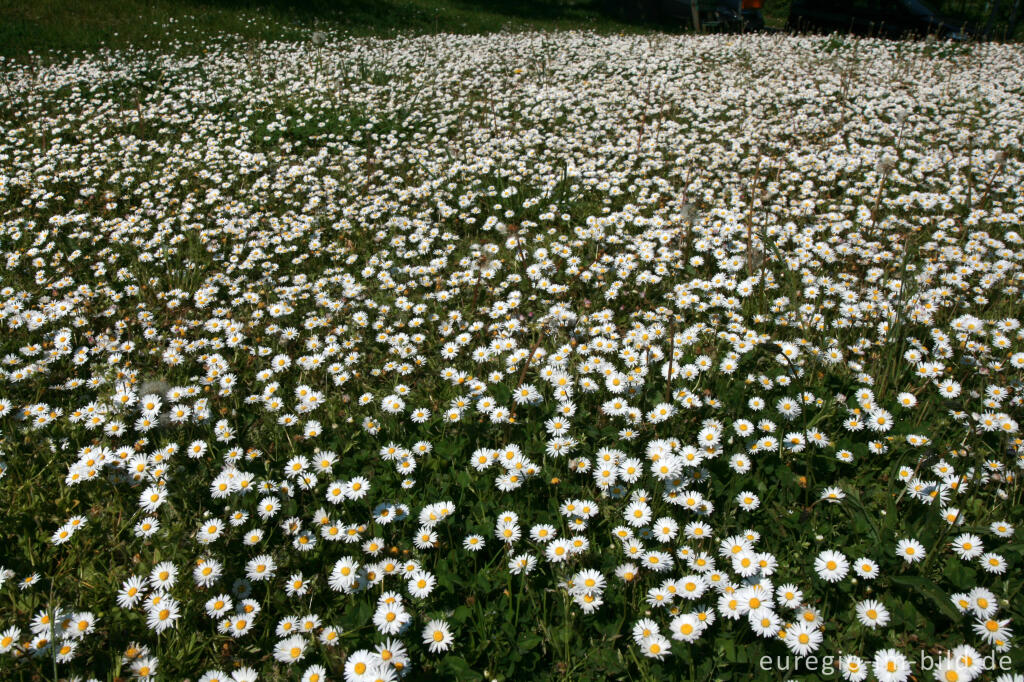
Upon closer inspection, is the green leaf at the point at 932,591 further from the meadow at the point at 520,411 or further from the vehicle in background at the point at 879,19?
the vehicle in background at the point at 879,19

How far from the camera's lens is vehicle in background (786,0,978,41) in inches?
509

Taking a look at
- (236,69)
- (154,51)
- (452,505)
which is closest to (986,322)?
(452,505)

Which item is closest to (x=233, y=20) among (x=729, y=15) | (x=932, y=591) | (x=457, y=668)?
(x=729, y=15)

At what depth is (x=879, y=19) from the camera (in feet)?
45.4

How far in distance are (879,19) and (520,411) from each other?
16090 millimetres

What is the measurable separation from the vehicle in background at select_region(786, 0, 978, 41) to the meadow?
8.01m

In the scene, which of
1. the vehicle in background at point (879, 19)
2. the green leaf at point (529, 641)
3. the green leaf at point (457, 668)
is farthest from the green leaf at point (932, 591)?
the vehicle in background at point (879, 19)

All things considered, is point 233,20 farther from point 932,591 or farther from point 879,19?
point 932,591

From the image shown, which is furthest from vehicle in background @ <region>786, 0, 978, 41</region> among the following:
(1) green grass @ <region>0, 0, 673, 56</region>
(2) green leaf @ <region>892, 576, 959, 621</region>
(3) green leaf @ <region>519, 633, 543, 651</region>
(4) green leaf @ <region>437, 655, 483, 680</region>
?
(4) green leaf @ <region>437, 655, 483, 680</region>

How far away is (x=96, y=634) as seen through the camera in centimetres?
216

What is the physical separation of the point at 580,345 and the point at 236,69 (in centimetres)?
1055

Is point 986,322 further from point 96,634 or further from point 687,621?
point 96,634

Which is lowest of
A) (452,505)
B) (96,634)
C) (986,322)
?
(96,634)

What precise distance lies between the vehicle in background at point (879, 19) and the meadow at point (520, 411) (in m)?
8.01
